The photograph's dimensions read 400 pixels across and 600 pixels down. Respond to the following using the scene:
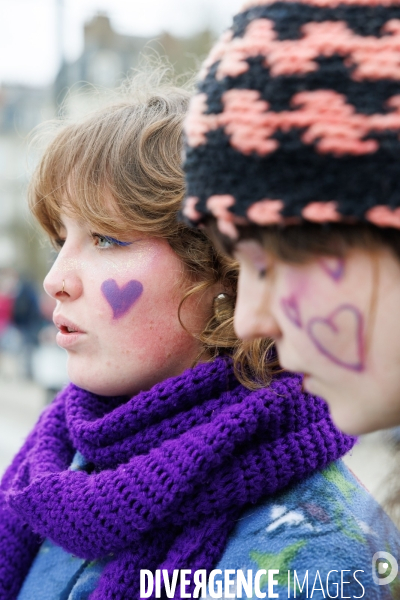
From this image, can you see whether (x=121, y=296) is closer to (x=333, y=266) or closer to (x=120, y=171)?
(x=120, y=171)

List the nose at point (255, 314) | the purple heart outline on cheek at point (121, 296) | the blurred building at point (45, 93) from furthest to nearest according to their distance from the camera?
1. the blurred building at point (45, 93)
2. the purple heart outline on cheek at point (121, 296)
3. the nose at point (255, 314)

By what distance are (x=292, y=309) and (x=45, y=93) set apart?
34456 millimetres

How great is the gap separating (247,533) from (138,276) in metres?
0.67

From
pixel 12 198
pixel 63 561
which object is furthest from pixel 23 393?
pixel 12 198

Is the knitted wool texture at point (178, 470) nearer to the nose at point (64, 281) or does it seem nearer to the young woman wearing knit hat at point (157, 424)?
the young woman wearing knit hat at point (157, 424)

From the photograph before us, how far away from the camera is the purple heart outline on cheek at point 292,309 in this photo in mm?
1112

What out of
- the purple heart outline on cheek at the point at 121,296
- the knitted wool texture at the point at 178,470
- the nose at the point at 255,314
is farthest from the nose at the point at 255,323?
the purple heart outline on cheek at the point at 121,296

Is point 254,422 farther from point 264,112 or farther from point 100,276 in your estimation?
point 264,112

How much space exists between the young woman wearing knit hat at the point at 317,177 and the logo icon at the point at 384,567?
463 mm

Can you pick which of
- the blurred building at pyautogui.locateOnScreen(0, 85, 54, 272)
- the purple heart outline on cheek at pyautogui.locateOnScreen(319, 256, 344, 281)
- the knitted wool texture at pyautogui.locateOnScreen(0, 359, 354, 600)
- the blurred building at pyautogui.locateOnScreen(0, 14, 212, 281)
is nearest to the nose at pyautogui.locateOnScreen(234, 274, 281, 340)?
the purple heart outline on cheek at pyautogui.locateOnScreen(319, 256, 344, 281)

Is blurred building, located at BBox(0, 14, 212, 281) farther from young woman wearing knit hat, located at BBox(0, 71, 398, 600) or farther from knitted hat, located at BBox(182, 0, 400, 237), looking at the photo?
knitted hat, located at BBox(182, 0, 400, 237)

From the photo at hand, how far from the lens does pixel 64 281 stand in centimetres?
169

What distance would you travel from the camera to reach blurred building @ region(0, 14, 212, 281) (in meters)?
10.4

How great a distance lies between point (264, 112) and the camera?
3.32 ft
